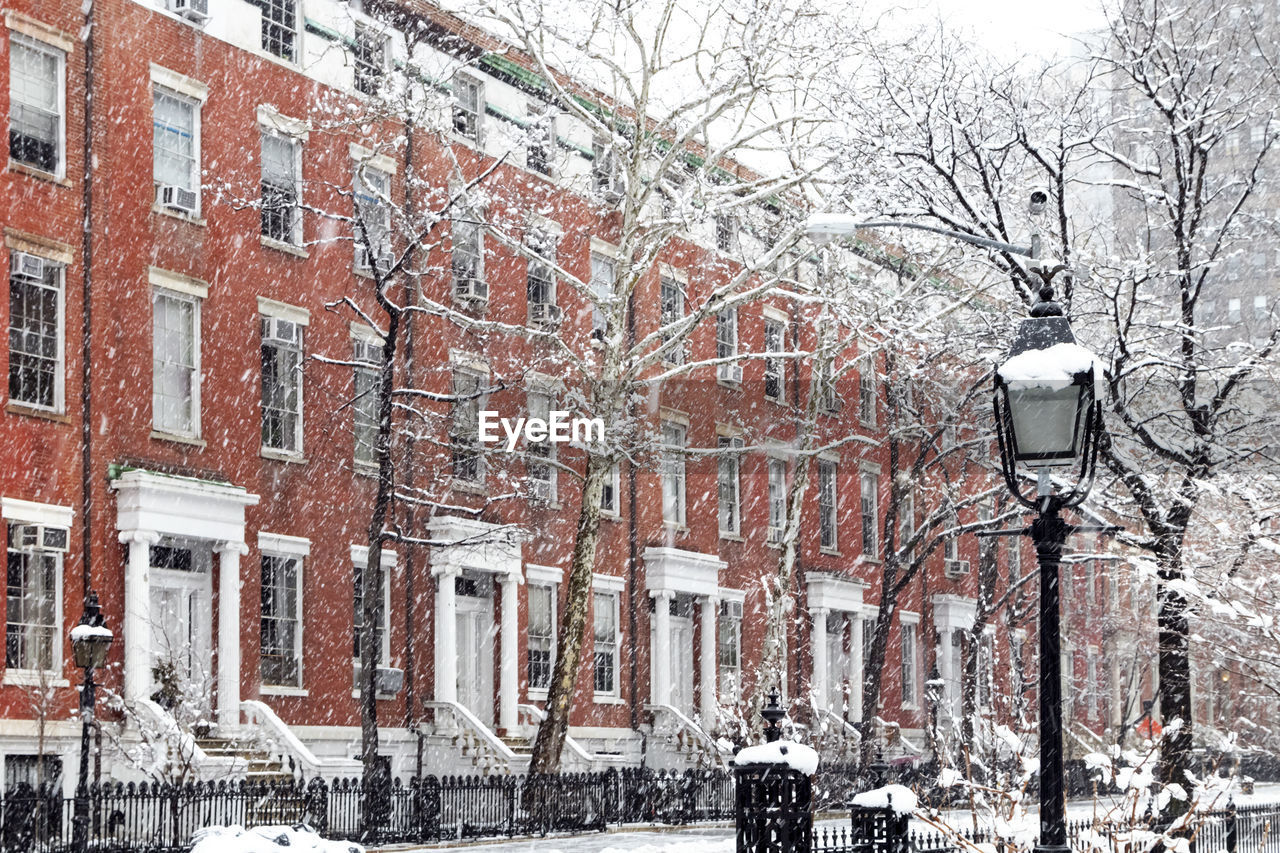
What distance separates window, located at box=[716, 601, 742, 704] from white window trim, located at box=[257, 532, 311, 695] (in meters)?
13.4

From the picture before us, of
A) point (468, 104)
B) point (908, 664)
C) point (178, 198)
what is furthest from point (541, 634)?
point (908, 664)

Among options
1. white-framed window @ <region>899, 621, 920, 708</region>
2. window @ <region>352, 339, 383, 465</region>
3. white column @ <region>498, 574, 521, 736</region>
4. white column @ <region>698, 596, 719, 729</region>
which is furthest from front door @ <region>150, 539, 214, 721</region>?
white-framed window @ <region>899, 621, 920, 708</region>

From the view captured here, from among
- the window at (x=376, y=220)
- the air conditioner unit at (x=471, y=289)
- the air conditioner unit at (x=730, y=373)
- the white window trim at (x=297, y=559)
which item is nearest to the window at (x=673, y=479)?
the air conditioner unit at (x=730, y=373)

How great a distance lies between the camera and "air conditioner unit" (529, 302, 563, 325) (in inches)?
1314

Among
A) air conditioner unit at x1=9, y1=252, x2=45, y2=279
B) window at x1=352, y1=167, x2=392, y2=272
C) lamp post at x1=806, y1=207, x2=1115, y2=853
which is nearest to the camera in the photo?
lamp post at x1=806, y1=207, x2=1115, y2=853

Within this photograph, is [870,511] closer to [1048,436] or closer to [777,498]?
[777,498]

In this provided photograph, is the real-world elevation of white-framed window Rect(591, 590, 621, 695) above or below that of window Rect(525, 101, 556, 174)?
below

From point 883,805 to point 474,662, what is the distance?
19.1 meters

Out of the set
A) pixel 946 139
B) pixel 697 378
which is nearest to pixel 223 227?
pixel 946 139

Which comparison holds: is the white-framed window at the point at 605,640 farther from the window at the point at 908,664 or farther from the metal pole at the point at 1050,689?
the metal pole at the point at 1050,689

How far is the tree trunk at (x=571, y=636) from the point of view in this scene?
28.2 metres

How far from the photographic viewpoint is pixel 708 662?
38.4 meters

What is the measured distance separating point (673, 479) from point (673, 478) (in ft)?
0.07

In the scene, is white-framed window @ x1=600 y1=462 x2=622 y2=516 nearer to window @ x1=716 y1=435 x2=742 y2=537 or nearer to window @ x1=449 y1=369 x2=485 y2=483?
window @ x1=716 y1=435 x2=742 y2=537
